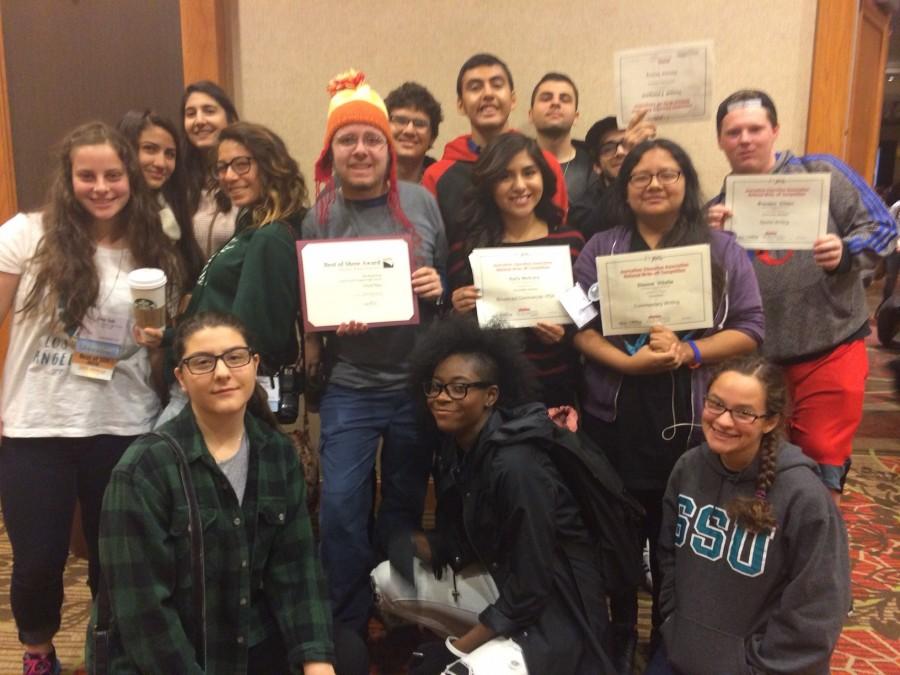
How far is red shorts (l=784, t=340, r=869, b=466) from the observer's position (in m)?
2.37

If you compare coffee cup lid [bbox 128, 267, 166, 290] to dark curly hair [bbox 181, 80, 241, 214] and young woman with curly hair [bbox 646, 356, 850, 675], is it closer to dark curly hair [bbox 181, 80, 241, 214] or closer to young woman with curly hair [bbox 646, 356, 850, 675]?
dark curly hair [bbox 181, 80, 241, 214]

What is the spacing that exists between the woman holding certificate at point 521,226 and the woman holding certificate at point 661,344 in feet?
0.52

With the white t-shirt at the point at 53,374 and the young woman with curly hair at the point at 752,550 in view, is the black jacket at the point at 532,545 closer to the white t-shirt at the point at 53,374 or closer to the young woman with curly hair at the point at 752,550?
the young woman with curly hair at the point at 752,550

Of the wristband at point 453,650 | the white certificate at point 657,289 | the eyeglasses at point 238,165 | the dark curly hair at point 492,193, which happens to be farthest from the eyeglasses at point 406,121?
the wristband at point 453,650

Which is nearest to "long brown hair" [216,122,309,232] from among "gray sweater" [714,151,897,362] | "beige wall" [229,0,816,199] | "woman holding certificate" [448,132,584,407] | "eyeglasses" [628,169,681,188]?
Result: "woman holding certificate" [448,132,584,407]

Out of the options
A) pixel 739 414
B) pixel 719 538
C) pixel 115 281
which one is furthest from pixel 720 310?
pixel 115 281

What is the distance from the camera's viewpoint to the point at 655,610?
2188mm

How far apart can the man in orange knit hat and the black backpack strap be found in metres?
0.61

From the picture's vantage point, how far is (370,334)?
2195mm

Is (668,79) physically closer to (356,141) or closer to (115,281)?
(356,141)

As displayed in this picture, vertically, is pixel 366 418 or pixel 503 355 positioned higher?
pixel 503 355

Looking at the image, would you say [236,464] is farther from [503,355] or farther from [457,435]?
[503,355]

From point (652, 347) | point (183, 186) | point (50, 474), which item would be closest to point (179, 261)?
point (183, 186)

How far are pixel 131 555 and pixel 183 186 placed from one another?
1.49 m
